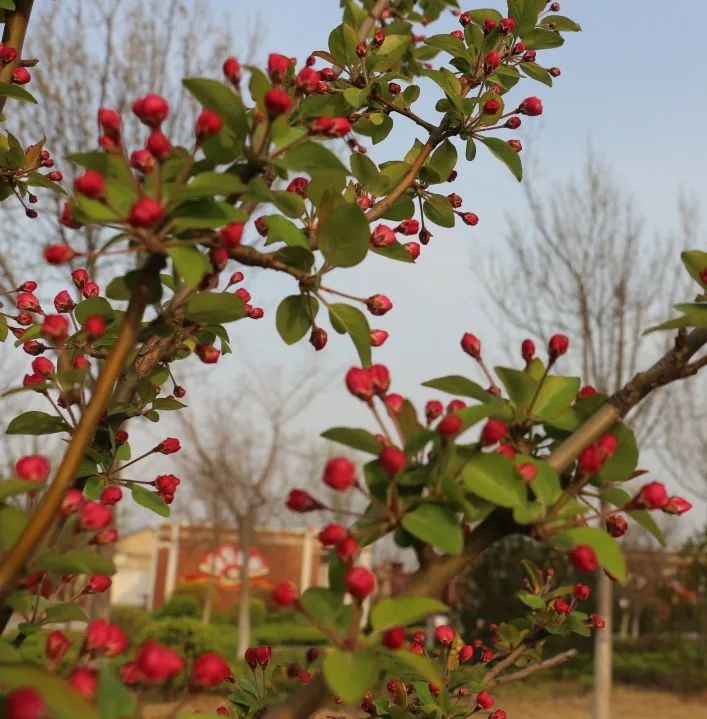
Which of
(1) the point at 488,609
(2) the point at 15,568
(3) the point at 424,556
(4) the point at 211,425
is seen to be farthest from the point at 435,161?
(4) the point at 211,425

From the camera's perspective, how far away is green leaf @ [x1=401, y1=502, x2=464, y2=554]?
0.88 metres

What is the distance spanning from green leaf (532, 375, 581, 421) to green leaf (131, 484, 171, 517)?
2.57 ft

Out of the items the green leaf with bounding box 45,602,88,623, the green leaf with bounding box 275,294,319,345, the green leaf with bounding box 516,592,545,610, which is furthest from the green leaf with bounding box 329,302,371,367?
the green leaf with bounding box 516,592,545,610

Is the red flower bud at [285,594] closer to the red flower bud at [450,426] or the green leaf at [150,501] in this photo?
Result: the red flower bud at [450,426]

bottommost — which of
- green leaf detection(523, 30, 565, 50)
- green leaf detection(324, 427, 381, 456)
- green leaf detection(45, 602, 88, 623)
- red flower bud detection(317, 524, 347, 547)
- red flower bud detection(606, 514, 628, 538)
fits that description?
green leaf detection(45, 602, 88, 623)

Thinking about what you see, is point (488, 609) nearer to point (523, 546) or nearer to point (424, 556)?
point (523, 546)

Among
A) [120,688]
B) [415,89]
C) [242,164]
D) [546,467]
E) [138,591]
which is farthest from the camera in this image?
[138,591]

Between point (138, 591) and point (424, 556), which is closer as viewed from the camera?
point (424, 556)

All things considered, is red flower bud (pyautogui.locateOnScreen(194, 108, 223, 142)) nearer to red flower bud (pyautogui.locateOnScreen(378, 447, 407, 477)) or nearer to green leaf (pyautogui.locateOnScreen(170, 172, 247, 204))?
green leaf (pyautogui.locateOnScreen(170, 172, 247, 204))

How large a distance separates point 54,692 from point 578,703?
1465 cm

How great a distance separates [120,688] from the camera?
0.79 metres

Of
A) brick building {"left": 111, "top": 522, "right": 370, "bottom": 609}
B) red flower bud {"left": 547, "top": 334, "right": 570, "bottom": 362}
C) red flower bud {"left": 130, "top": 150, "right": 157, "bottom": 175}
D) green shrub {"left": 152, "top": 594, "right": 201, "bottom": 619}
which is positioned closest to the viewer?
red flower bud {"left": 130, "top": 150, "right": 157, "bottom": 175}

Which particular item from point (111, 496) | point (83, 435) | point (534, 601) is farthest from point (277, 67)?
point (534, 601)

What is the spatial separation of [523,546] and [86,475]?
16013 mm
